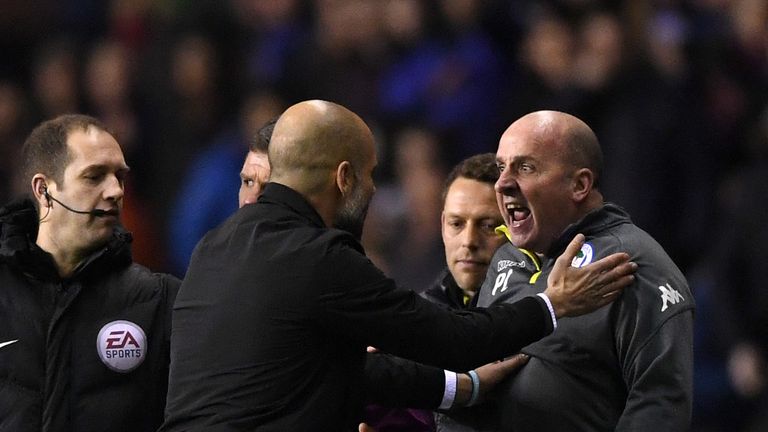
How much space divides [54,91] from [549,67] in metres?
4.21

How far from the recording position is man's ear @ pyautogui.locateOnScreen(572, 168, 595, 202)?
4812 millimetres

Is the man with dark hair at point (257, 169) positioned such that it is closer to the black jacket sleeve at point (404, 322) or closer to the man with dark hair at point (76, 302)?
the man with dark hair at point (76, 302)

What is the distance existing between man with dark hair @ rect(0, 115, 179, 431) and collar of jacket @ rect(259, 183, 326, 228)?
0.79 meters

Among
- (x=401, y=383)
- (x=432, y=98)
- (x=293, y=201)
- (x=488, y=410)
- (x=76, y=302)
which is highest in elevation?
(x=293, y=201)

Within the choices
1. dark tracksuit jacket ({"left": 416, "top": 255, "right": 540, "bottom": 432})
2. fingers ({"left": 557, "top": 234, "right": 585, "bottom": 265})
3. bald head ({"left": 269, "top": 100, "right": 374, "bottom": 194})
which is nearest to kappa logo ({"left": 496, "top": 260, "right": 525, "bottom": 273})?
dark tracksuit jacket ({"left": 416, "top": 255, "right": 540, "bottom": 432})

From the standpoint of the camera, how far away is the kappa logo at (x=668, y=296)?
176 inches

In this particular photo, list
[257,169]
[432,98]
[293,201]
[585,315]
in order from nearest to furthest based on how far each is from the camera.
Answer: [293,201], [585,315], [257,169], [432,98]

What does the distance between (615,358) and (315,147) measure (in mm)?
1105

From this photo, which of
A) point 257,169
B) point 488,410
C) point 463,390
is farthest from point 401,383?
point 257,169

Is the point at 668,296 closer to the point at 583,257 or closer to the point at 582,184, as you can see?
the point at 583,257

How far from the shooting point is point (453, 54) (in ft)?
30.5

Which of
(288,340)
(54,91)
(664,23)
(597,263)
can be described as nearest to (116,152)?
(288,340)

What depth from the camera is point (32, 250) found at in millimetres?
4875

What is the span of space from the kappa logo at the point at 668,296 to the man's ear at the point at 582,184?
0.46 metres
